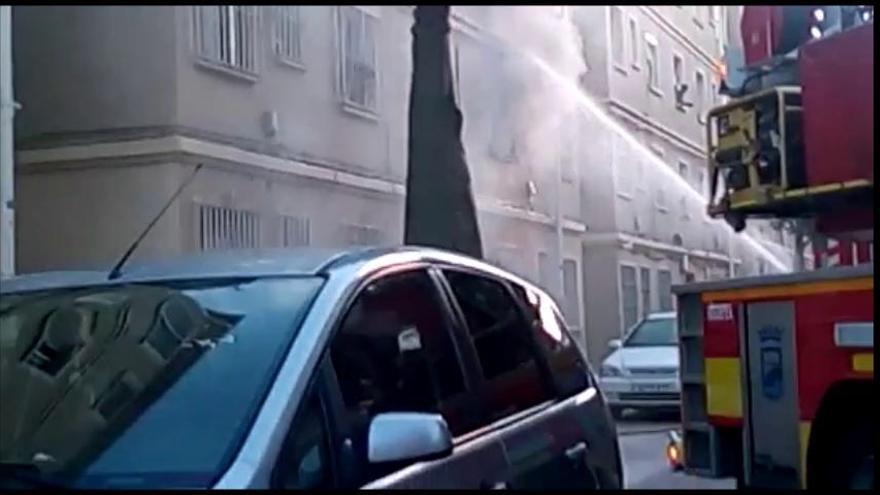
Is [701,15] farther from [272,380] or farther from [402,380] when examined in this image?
[272,380]

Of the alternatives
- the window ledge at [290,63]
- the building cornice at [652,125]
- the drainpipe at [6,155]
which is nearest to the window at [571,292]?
the building cornice at [652,125]

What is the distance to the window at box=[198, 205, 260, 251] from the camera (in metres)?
14.4

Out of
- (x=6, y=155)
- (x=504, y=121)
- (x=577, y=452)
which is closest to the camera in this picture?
(x=577, y=452)

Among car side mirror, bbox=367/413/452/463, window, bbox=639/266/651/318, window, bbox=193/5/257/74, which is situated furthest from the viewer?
window, bbox=639/266/651/318

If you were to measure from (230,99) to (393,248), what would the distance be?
1093 cm

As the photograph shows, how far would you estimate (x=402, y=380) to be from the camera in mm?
3988

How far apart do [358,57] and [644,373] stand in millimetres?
4951

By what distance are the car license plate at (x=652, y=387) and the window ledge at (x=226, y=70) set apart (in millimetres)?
5430

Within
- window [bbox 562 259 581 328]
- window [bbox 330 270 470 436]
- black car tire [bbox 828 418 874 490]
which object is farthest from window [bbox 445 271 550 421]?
window [bbox 562 259 581 328]

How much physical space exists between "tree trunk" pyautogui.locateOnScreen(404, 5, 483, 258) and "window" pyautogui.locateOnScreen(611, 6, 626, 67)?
13631 mm

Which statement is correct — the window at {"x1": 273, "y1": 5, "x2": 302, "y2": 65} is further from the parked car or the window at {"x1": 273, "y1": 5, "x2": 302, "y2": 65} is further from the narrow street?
the parked car

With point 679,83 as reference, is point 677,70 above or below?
above

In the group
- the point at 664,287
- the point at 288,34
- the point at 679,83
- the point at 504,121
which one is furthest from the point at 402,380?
the point at 679,83

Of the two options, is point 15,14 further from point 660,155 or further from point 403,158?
point 660,155
